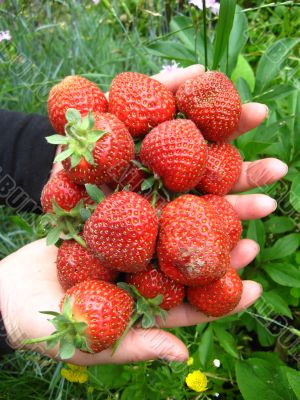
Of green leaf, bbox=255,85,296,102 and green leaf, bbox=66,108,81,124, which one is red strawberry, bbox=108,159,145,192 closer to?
green leaf, bbox=66,108,81,124

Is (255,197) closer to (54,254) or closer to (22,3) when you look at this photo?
(54,254)

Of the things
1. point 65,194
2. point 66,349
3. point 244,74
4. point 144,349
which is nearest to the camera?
point 66,349

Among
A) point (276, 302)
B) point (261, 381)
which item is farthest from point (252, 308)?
point (261, 381)

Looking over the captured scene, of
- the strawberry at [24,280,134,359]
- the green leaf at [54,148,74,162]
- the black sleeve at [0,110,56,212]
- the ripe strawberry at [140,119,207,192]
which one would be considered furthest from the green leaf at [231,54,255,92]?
the strawberry at [24,280,134,359]

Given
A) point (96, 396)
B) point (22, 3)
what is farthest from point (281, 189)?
point (22, 3)

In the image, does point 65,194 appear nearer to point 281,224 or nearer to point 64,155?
point 64,155
